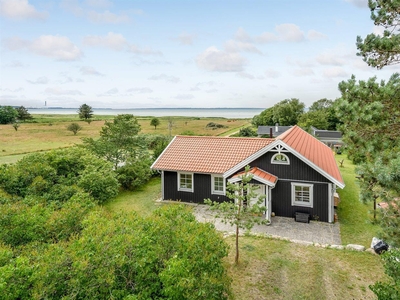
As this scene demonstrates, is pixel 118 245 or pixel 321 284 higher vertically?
pixel 118 245

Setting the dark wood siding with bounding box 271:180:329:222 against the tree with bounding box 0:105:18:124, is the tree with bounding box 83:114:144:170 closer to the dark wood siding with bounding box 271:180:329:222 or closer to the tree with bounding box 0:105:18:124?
the dark wood siding with bounding box 271:180:329:222

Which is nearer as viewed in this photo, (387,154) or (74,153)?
(387,154)

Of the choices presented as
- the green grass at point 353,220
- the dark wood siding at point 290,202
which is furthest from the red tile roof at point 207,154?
the green grass at point 353,220

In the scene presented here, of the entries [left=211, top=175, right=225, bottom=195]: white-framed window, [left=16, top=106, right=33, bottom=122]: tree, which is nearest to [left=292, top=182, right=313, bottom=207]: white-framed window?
[left=211, top=175, right=225, bottom=195]: white-framed window

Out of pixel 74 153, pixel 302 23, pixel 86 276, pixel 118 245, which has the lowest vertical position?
pixel 86 276

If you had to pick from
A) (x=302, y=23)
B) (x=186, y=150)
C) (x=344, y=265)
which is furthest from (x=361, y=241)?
(x=302, y=23)

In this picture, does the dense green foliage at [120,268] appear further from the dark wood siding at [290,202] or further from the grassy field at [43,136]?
the grassy field at [43,136]

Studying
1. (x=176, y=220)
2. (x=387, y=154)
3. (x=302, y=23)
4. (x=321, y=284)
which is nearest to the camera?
(x=387, y=154)

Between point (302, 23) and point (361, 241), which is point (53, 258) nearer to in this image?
point (361, 241)
